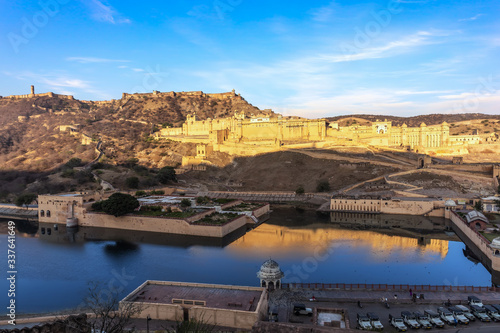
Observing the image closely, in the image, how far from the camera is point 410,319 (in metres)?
15.5

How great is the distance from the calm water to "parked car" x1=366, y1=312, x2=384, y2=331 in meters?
7.22

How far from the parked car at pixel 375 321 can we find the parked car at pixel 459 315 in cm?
324

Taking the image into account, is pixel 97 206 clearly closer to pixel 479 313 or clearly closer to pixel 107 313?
pixel 107 313

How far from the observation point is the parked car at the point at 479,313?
51.3 feet

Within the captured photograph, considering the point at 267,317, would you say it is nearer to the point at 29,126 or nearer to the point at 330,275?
the point at 330,275

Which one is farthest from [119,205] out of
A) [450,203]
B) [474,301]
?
[450,203]

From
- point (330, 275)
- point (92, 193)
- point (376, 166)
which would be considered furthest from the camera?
point (376, 166)

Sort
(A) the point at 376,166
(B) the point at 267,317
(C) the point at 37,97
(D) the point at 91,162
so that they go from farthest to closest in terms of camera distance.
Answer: (C) the point at 37,97
(D) the point at 91,162
(A) the point at 376,166
(B) the point at 267,317

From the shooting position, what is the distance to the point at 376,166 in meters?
57.0

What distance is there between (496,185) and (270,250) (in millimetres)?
35005

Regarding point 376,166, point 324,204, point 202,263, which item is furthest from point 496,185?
point 202,263

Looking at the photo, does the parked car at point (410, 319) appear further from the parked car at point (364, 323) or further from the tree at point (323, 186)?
the tree at point (323, 186)

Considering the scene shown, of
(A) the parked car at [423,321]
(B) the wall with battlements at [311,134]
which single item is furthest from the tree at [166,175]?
(A) the parked car at [423,321]

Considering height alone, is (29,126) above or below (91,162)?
above
